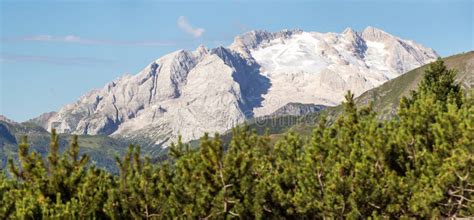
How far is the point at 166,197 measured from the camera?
35.7 meters

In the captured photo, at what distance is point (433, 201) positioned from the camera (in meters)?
34.3

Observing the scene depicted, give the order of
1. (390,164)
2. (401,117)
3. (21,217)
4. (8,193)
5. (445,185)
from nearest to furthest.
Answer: (21,217)
(8,193)
(445,185)
(390,164)
(401,117)

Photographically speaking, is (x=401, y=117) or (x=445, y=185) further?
(x=401, y=117)

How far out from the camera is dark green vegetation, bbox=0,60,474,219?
34.6 metres

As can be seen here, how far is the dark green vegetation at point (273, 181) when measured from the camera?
113 feet

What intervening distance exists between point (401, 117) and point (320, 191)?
1135 centimetres

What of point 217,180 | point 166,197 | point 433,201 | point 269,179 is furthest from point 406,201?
point 166,197

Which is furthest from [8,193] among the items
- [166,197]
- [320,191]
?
[320,191]

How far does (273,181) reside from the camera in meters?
38.8

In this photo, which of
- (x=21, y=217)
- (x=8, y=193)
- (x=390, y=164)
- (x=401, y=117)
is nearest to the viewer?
(x=21, y=217)

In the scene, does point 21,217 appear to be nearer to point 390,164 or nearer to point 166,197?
point 166,197

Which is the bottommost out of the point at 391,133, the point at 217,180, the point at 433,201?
the point at 433,201

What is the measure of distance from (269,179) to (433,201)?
34.7 ft

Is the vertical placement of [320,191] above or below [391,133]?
below
